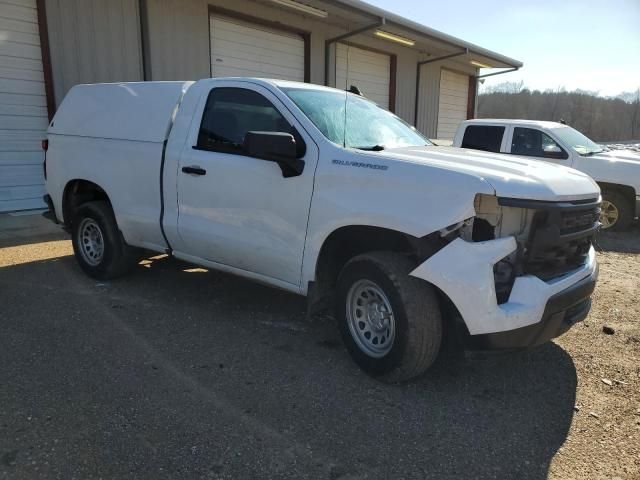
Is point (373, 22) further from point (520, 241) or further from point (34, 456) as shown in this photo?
point (34, 456)

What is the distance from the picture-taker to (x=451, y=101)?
20.0 metres

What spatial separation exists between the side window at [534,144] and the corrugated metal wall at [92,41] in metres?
7.32

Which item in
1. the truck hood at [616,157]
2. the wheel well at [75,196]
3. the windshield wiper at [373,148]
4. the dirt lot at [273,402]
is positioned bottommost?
the dirt lot at [273,402]

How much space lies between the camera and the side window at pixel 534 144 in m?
9.22

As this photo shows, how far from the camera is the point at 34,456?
268 centimetres

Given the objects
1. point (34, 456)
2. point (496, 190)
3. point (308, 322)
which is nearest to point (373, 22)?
point (308, 322)

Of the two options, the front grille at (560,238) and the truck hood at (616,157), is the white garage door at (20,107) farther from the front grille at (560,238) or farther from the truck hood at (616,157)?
the truck hood at (616,157)

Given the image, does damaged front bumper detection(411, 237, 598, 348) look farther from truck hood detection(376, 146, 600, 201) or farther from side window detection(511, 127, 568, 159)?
side window detection(511, 127, 568, 159)

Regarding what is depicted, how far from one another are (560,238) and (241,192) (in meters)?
2.31

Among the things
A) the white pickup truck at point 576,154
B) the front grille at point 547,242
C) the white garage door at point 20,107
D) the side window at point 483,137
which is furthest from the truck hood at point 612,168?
the white garage door at point 20,107

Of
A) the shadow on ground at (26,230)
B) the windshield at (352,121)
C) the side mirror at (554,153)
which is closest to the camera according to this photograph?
the windshield at (352,121)

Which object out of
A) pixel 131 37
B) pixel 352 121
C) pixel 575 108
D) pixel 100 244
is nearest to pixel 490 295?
pixel 352 121

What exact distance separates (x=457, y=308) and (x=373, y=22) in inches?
461

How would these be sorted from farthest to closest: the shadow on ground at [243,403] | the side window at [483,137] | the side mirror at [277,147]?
the side window at [483,137] → the side mirror at [277,147] → the shadow on ground at [243,403]
